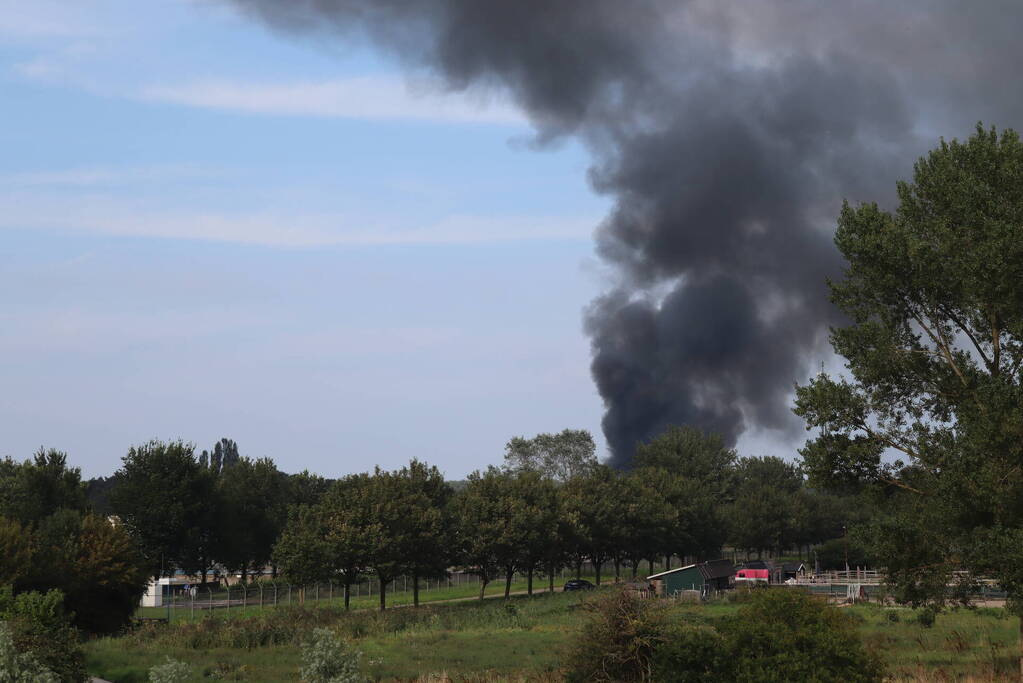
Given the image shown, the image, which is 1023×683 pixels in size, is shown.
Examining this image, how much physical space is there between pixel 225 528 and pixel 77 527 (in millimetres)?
40165

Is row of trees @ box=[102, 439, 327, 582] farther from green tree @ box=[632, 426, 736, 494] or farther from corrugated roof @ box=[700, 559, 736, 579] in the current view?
green tree @ box=[632, 426, 736, 494]

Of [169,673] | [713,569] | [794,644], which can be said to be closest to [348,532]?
[713,569]

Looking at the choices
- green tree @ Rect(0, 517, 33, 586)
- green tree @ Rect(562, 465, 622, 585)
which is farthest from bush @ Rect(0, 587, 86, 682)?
green tree @ Rect(562, 465, 622, 585)

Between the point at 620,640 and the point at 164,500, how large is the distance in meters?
78.1

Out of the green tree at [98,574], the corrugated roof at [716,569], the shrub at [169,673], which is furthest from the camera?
the corrugated roof at [716,569]

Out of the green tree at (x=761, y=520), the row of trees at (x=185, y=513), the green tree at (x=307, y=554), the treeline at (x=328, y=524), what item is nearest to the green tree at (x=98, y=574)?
the treeline at (x=328, y=524)

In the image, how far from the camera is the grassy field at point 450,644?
3650 centimetres

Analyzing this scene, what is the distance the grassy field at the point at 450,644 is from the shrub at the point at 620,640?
3928 millimetres

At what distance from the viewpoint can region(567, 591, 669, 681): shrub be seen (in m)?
24.4

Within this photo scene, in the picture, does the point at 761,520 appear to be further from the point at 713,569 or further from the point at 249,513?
the point at 249,513

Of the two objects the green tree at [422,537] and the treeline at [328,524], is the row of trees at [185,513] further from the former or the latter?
the green tree at [422,537]

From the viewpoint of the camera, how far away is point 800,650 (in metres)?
21.3

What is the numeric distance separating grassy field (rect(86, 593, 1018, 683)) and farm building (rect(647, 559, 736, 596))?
1789cm

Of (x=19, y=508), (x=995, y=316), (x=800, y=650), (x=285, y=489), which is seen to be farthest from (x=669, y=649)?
(x=285, y=489)
